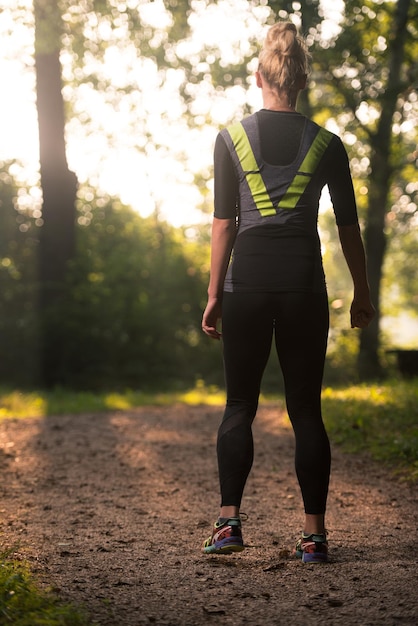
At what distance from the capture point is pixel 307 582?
3.63 metres

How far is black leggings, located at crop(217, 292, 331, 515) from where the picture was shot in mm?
3914

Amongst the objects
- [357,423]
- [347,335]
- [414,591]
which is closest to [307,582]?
[414,591]

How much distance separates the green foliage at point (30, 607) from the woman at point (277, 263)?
1.01m

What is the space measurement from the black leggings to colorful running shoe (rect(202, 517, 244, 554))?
90 mm

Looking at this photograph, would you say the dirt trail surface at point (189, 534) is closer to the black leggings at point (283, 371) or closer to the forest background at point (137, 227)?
the black leggings at point (283, 371)

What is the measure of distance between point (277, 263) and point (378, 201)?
50.5ft

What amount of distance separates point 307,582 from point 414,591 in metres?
0.44

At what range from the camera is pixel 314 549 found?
3.94 m

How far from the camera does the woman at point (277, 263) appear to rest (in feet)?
12.8

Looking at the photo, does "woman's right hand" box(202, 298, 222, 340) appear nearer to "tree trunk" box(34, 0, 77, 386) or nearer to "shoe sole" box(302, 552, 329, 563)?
"shoe sole" box(302, 552, 329, 563)

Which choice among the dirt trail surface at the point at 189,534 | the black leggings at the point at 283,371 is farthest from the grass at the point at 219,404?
the black leggings at the point at 283,371

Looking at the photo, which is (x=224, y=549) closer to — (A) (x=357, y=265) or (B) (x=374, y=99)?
(A) (x=357, y=265)

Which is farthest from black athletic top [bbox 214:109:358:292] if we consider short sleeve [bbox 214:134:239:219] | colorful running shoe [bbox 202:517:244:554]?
colorful running shoe [bbox 202:517:244:554]

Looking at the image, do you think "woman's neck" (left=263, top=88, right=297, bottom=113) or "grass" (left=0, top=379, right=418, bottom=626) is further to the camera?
"woman's neck" (left=263, top=88, right=297, bottom=113)
